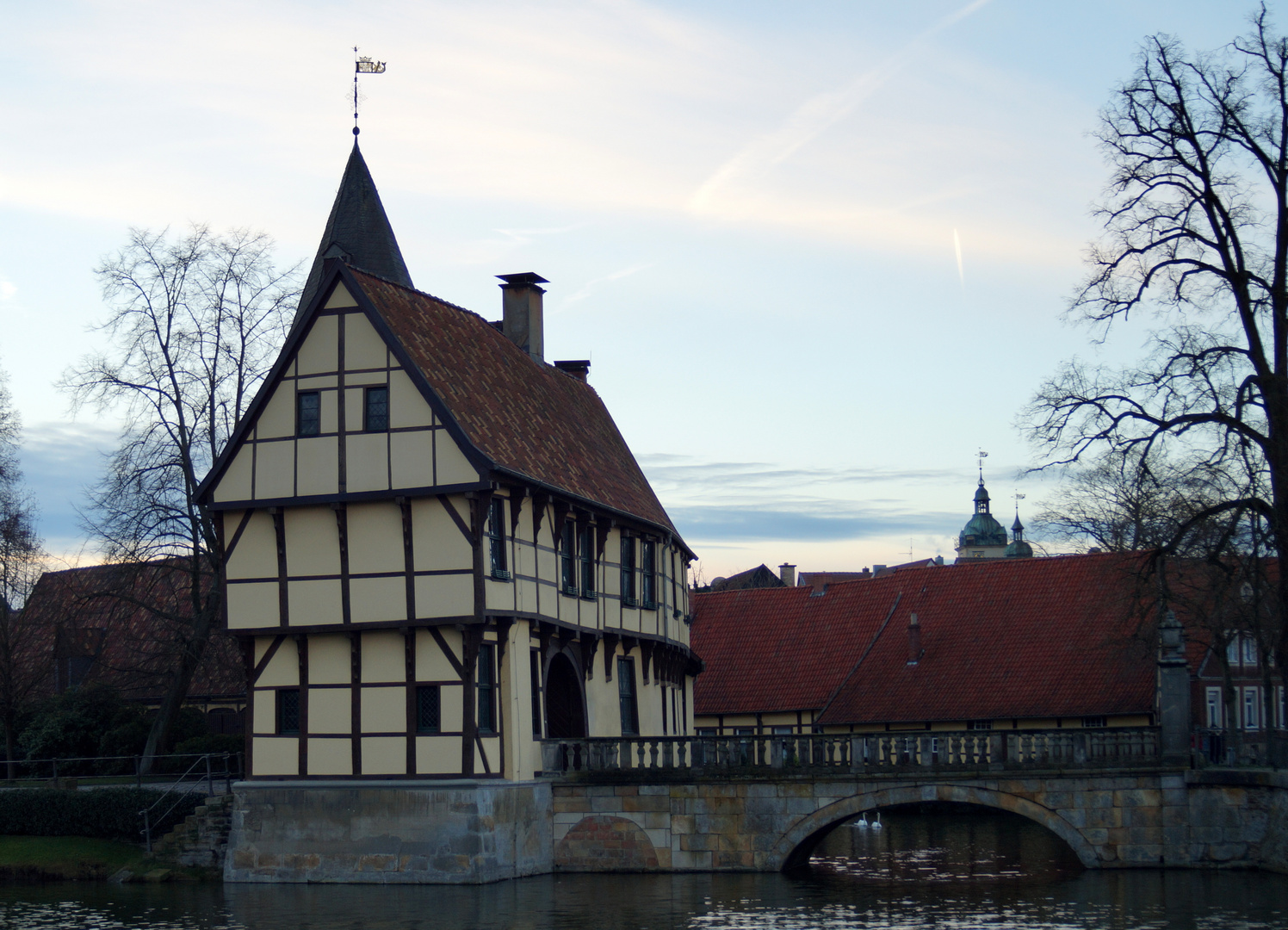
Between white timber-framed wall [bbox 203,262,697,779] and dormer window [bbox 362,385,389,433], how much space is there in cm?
7

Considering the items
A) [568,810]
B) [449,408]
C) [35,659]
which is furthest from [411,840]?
[35,659]

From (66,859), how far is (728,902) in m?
13.8

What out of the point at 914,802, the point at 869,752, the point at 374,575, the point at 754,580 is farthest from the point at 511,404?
the point at 754,580

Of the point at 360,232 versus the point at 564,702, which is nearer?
the point at 564,702

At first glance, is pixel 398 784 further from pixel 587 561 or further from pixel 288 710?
pixel 587 561

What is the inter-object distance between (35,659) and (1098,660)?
30.8 m

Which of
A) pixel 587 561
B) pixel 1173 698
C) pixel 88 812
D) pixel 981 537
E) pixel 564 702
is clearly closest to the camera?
pixel 1173 698

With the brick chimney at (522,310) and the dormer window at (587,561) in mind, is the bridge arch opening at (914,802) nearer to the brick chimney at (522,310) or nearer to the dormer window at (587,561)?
the dormer window at (587,561)

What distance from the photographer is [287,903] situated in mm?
25031

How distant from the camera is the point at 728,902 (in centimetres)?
2405

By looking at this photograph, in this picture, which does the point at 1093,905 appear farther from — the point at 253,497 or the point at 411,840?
the point at 253,497

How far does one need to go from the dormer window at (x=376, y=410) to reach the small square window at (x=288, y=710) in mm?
5032

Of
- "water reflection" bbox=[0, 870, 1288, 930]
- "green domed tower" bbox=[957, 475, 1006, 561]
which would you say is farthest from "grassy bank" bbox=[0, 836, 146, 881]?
"green domed tower" bbox=[957, 475, 1006, 561]

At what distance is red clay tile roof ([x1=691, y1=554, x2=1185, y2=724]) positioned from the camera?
1769 inches
